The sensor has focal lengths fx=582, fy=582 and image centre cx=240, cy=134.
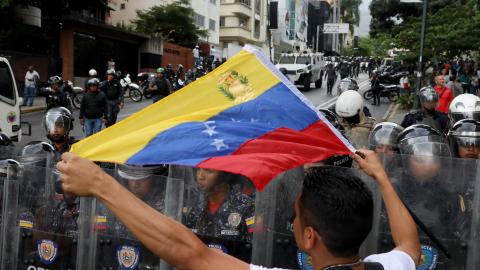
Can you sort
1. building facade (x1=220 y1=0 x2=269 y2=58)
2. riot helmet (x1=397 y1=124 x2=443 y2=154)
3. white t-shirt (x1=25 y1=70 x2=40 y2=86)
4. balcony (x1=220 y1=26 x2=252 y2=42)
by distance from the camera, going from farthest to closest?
building facade (x1=220 y1=0 x2=269 y2=58), balcony (x1=220 y1=26 x2=252 y2=42), white t-shirt (x1=25 y1=70 x2=40 y2=86), riot helmet (x1=397 y1=124 x2=443 y2=154)

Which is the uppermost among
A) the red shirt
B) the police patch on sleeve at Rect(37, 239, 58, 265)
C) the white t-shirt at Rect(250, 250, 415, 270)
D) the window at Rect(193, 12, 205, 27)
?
the window at Rect(193, 12, 205, 27)

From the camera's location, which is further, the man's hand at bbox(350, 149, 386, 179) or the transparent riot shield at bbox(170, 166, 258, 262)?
the transparent riot shield at bbox(170, 166, 258, 262)

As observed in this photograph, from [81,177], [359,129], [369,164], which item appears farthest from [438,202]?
[359,129]

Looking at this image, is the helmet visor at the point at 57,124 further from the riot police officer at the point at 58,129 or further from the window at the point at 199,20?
the window at the point at 199,20

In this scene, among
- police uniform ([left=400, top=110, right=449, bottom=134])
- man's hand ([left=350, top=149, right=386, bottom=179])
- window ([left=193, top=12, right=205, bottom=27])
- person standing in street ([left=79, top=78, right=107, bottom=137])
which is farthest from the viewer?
window ([left=193, top=12, right=205, bottom=27])

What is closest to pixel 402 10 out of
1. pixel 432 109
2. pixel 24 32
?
pixel 24 32

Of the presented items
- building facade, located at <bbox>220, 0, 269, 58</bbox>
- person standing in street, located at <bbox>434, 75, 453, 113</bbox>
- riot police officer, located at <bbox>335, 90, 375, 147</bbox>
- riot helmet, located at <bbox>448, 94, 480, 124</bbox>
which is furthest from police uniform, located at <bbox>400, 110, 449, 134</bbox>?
building facade, located at <bbox>220, 0, 269, 58</bbox>

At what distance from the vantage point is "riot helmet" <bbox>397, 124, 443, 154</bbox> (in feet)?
13.1

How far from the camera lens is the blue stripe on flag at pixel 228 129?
236 cm

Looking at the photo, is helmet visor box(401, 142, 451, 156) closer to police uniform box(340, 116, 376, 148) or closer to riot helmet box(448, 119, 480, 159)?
riot helmet box(448, 119, 480, 159)

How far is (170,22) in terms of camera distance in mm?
38844

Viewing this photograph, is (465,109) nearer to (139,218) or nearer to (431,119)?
(431,119)

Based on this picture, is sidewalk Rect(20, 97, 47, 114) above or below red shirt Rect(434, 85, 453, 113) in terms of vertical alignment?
below

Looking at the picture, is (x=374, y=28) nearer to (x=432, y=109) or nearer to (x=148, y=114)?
(x=432, y=109)
